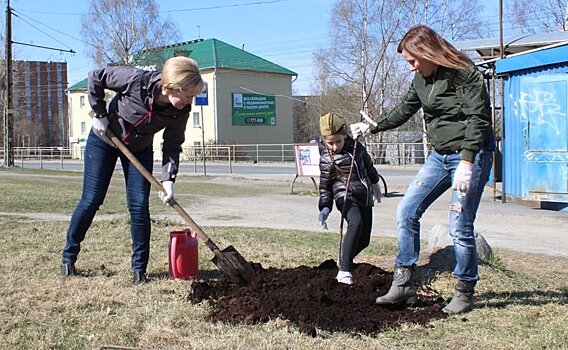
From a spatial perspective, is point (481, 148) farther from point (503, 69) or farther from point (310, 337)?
point (503, 69)

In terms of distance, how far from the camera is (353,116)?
41.5m

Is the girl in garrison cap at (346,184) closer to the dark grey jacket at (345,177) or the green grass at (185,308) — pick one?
the dark grey jacket at (345,177)

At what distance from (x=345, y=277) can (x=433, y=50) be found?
1.71 m

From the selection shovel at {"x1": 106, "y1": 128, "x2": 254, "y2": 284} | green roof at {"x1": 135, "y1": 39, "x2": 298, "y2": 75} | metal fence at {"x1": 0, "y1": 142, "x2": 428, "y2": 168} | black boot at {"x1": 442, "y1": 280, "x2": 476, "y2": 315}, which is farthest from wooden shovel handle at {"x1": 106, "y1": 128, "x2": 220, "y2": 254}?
green roof at {"x1": 135, "y1": 39, "x2": 298, "y2": 75}

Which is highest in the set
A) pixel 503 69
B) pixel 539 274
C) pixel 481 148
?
pixel 503 69

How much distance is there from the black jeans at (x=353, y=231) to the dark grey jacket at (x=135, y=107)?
1309 millimetres

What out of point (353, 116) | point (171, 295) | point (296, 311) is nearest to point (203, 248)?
point (171, 295)

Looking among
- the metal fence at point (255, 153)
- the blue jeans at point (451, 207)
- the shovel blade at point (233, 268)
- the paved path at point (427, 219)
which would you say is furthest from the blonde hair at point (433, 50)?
the metal fence at point (255, 153)

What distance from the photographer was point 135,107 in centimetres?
482

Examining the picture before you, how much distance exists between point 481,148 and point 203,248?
129 inches

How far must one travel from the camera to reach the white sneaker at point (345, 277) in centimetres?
477

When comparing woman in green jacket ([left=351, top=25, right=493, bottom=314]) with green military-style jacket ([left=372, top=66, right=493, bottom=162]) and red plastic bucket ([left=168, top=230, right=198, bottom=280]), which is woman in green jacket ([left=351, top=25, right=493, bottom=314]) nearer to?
green military-style jacket ([left=372, top=66, right=493, bottom=162])

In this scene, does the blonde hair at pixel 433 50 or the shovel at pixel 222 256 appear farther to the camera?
the shovel at pixel 222 256

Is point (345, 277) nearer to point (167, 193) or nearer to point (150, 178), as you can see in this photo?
point (167, 193)
